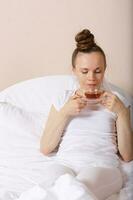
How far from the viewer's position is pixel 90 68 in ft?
4.41

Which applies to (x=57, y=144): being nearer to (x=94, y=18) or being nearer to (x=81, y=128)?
(x=81, y=128)

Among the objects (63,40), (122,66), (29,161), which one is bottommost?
(29,161)

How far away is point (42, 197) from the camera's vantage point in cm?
99

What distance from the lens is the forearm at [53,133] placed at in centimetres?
137

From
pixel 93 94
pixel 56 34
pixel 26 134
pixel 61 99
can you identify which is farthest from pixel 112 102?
pixel 56 34

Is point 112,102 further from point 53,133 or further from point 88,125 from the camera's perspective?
point 53,133

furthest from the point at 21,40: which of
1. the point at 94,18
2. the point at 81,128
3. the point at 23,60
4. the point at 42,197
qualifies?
the point at 42,197

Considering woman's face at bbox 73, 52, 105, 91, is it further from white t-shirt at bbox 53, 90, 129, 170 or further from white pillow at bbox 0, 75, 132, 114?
white pillow at bbox 0, 75, 132, 114

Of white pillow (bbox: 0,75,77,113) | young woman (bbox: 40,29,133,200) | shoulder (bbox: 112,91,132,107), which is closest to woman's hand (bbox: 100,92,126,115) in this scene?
young woman (bbox: 40,29,133,200)

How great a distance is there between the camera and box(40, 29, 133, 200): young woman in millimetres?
1332

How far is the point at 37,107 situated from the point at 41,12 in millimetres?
405

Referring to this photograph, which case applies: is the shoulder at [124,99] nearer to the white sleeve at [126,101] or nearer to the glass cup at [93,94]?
the white sleeve at [126,101]

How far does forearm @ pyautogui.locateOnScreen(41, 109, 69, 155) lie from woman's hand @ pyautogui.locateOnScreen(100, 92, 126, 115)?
0.14m

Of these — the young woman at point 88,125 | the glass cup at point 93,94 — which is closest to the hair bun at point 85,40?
the young woman at point 88,125
